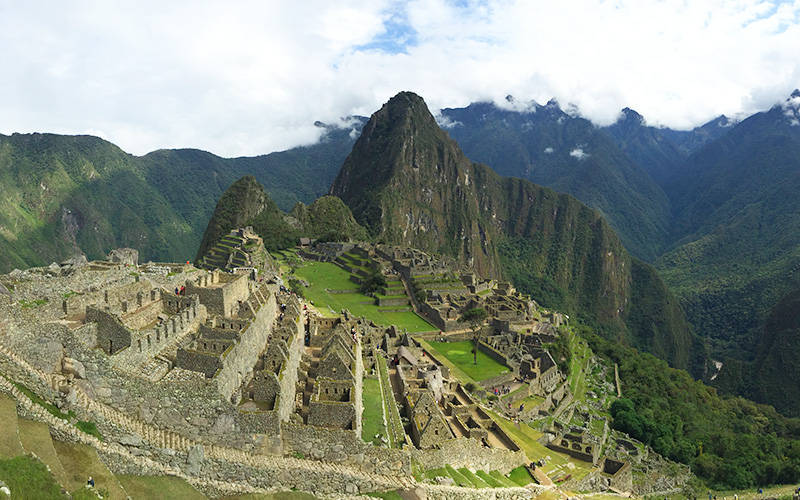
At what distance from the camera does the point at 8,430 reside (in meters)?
11.2

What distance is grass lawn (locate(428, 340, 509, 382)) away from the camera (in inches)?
1834

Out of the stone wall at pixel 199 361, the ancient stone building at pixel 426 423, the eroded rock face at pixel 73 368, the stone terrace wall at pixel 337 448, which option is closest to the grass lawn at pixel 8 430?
the eroded rock face at pixel 73 368

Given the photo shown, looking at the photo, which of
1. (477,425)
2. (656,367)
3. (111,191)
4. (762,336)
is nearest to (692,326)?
(762,336)

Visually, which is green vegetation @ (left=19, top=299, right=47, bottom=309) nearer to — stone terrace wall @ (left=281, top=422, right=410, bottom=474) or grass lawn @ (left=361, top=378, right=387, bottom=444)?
stone terrace wall @ (left=281, top=422, right=410, bottom=474)

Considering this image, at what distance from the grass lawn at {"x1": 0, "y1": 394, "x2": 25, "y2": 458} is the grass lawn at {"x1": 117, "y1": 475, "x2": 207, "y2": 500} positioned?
10.1ft

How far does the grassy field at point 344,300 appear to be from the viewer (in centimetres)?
5766

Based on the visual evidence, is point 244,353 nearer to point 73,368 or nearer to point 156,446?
point 156,446

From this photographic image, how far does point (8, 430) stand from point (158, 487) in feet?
13.7

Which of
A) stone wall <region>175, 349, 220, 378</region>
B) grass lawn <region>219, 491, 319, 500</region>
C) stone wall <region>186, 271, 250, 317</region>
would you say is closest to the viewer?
grass lawn <region>219, 491, 319, 500</region>

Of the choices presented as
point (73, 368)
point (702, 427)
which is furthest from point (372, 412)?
point (702, 427)

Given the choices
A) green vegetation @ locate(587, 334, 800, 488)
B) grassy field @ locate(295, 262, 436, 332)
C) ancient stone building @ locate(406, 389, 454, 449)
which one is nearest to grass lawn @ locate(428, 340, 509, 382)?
grassy field @ locate(295, 262, 436, 332)

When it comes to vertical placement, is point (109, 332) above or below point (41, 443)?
above

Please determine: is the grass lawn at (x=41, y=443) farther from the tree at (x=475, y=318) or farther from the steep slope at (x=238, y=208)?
the steep slope at (x=238, y=208)

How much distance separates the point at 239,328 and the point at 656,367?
269 feet
